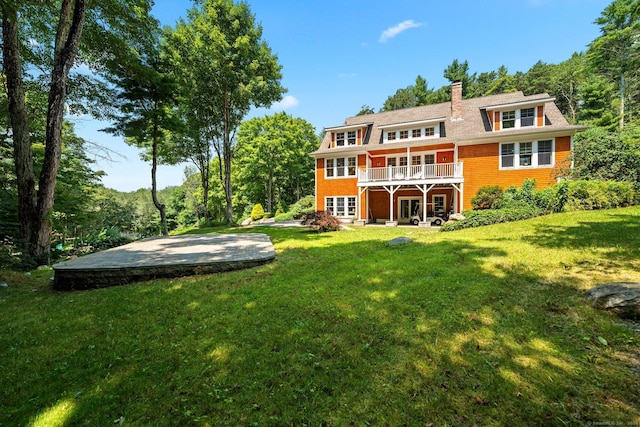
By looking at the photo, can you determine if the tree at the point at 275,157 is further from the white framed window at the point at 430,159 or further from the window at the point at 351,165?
the white framed window at the point at 430,159

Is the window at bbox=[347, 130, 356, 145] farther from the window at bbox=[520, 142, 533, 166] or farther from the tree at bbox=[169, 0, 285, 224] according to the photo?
the window at bbox=[520, 142, 533, 166]

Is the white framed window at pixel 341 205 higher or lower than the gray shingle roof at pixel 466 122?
lower

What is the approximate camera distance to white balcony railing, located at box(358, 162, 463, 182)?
15939 mm

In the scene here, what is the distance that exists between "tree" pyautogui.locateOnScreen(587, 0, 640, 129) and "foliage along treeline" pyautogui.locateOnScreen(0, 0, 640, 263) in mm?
116

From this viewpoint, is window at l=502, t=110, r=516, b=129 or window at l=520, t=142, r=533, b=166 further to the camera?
window at l=502, t=110, r=516, b=129

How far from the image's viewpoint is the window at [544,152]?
1458 cm

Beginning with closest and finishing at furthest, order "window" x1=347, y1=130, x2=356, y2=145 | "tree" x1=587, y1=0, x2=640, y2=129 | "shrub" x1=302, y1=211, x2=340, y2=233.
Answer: "shrub" x1=302, y1=211, x2=340, y2=233
"window" x1=347, y1=130, x2=356, y2=145
"tree" x1=587, y1=0, x2=640, y2=129

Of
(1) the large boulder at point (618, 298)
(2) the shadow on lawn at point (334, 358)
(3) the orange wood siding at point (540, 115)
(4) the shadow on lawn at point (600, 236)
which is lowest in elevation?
(2) the shadow on lawn at point (334, 358)

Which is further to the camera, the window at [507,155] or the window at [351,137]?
the window at [351,137]

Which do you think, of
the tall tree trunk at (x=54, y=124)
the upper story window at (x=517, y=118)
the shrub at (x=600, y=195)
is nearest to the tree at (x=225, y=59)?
the tall tree trunk at (x=54, y=124)

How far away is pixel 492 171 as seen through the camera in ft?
51.6

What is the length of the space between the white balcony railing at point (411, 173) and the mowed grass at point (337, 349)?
1126 cm

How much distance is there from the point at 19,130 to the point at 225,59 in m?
11.8

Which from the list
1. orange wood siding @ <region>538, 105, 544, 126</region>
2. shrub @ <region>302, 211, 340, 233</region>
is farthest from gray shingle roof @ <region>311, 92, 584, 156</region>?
shrub @ <region>302, 211, 340, 233</region>
